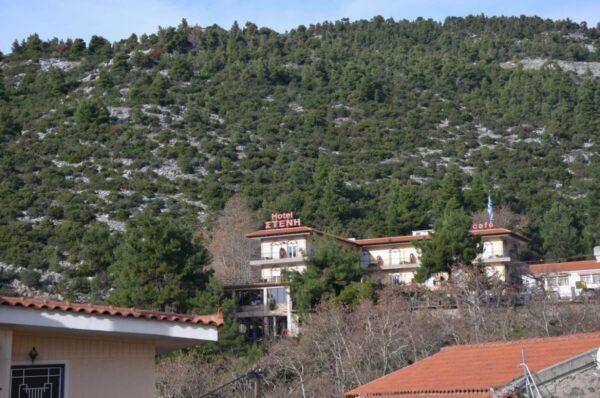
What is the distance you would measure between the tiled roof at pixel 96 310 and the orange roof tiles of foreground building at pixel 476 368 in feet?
16.6

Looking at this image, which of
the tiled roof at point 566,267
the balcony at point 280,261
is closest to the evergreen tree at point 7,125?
the balcony at point 280,261

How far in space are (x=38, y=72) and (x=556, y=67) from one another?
73.7 m

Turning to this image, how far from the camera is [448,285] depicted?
48875mm

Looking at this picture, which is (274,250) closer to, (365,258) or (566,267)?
(365,258)

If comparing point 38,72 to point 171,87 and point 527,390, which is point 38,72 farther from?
point 527,390

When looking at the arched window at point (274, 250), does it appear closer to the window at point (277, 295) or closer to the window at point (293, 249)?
the window at point (293, 249)

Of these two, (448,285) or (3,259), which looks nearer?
(448,285)

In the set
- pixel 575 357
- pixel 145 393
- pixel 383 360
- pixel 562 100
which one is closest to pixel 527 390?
pixel 575 357

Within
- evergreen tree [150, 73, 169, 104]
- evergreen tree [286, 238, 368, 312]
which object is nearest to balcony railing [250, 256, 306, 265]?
evergreen tree [286, 238, 368, 312]

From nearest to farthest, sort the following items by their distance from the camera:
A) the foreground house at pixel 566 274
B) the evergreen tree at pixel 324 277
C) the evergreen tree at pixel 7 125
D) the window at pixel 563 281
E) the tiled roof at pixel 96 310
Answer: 1. the tiled roof at pixel 96 310
2. the evergreen tree at pixel 324 277
3. the foreground house at pixel 566 274
4. the window at pixel 563 281
5. the evergreen tree at pixel 7 125

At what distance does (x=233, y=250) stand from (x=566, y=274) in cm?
2525

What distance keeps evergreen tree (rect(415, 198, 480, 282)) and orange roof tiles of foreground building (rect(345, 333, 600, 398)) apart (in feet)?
113

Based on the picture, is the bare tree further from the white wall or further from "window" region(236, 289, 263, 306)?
the white wall

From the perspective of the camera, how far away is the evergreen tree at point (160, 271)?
161ft
